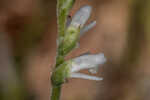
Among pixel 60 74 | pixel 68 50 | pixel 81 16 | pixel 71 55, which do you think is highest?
pixel 81 16

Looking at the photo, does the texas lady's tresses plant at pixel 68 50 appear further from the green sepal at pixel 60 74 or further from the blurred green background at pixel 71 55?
the blurred green background at pixel 71 55

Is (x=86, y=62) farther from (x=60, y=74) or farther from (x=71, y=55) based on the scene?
(x=71, y=55)

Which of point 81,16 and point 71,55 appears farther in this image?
point 71,55

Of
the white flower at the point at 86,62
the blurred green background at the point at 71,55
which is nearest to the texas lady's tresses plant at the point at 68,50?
the white flower at the point at 86,62

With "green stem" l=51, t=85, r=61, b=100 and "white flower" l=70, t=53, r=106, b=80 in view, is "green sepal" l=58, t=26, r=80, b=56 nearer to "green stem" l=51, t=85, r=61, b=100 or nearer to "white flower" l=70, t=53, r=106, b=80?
"white flower" l=70, t=53, r=106, b=80

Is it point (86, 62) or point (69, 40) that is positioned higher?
point (69, 40)

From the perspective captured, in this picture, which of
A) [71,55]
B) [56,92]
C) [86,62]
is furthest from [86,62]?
[71,55]
